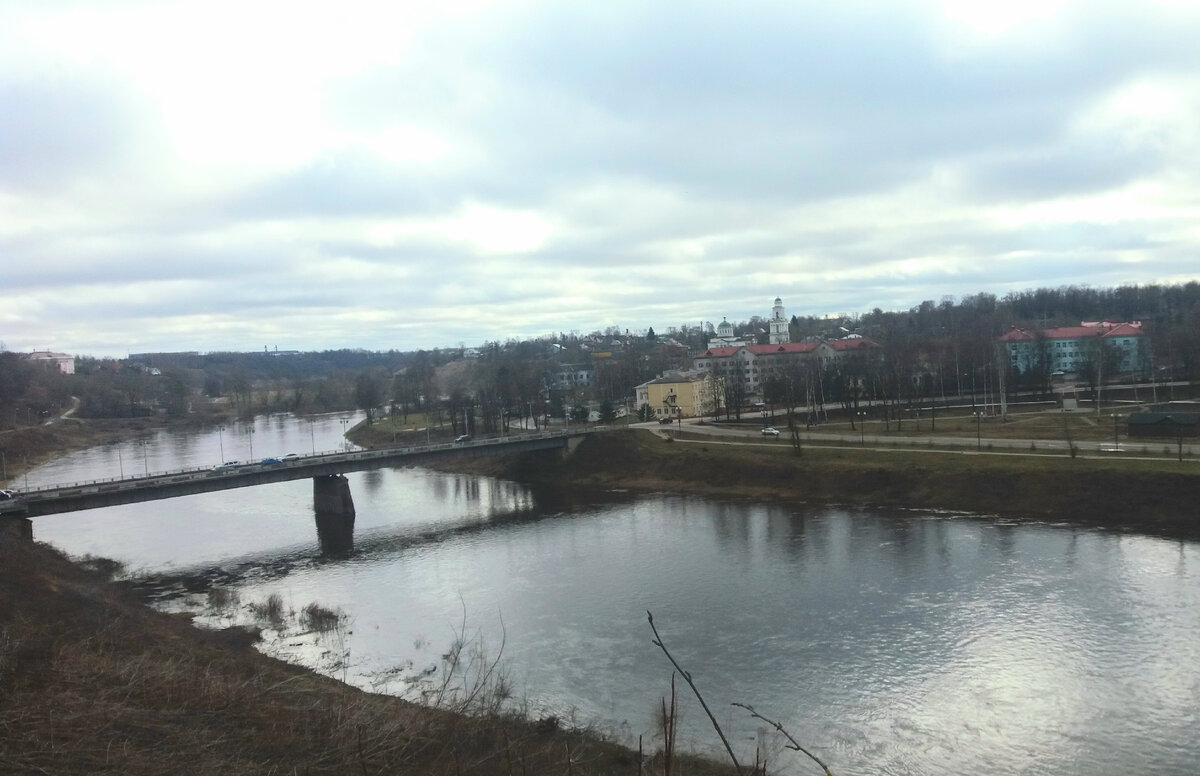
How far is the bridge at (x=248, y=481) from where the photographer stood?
36531mm

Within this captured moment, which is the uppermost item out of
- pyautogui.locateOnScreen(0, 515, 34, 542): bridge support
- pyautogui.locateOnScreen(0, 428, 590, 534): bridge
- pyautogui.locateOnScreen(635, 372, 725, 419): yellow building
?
pyautogui.locateOnScreen(635, 372, 725, 419): yellow building

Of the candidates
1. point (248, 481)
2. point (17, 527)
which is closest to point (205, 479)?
point (248, 481)

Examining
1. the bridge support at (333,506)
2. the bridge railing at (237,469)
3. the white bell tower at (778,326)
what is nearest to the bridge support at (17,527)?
the bridge railing at (237,469)

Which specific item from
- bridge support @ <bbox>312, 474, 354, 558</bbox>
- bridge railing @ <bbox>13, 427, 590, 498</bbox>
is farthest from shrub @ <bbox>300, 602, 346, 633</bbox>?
bridge railing @ <bbox>13, 427, 590, 498</bbox>

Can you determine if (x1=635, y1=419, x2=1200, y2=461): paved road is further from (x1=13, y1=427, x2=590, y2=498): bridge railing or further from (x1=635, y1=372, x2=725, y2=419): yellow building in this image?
(x1=635, y1=372, x2=725, y2=419): yellow building

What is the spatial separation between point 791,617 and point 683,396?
172 ft

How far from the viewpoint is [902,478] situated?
4116 cm

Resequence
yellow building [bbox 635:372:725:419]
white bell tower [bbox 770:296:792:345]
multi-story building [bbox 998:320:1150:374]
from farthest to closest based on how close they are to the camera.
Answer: white bell tower [bbox 770:296:792:345]
yellow building [bbox 635:372:725:419]
multi-story building [bbox 998:320:1150:374]

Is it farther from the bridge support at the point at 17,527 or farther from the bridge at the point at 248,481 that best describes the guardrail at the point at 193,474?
the bridge support at the point at 17,527

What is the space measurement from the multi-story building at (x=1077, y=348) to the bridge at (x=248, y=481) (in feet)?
158

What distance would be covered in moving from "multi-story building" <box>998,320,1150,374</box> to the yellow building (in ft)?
87.4

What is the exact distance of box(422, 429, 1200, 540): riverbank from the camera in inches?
1324

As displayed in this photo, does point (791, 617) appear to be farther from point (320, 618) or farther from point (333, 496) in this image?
point (333, 496)

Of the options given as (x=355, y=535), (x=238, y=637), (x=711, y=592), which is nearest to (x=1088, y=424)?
(x=711, y=592)
